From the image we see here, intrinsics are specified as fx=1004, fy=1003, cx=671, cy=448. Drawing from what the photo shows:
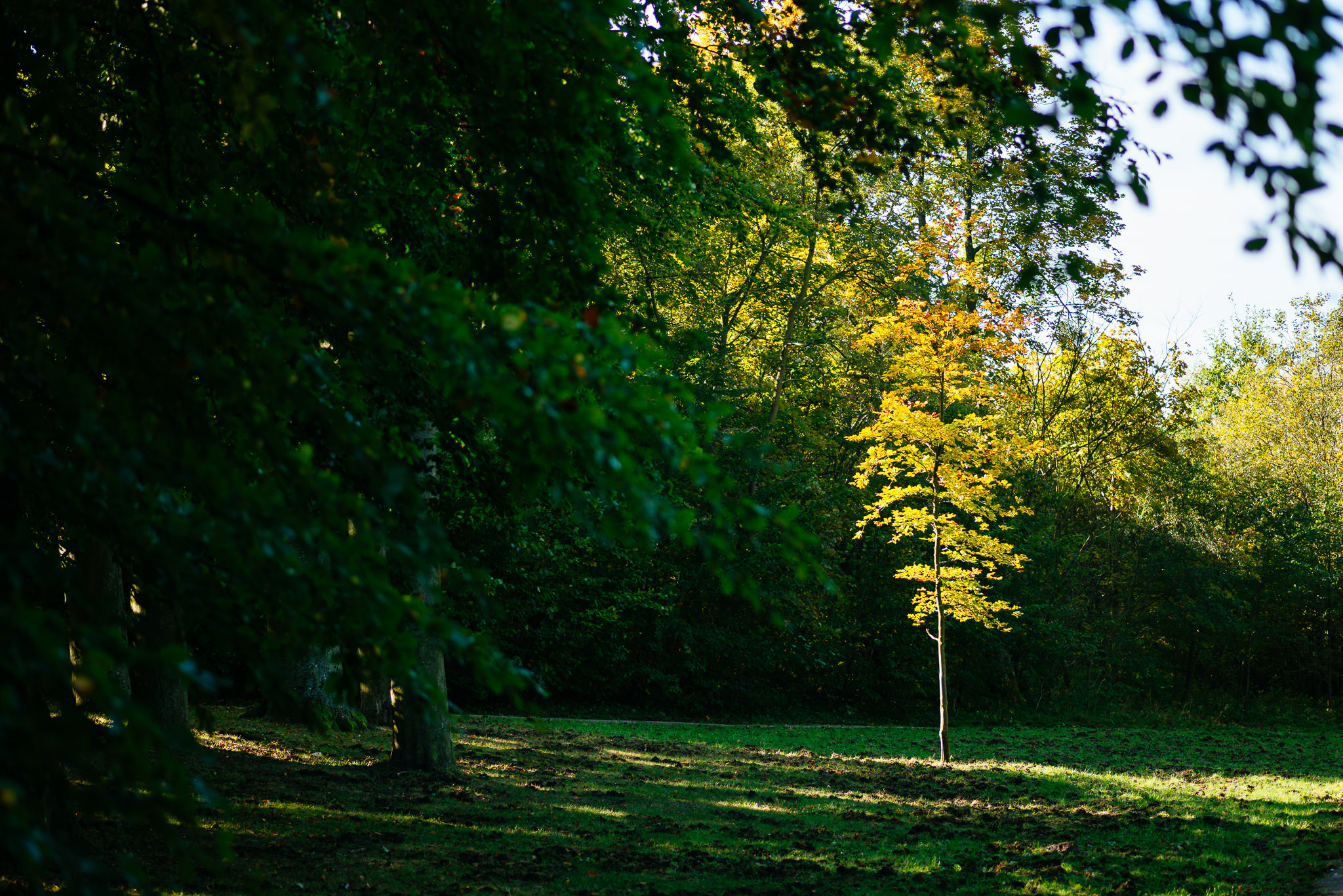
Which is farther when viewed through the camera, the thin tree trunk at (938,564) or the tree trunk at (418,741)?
the thin tree trunk at (938,564)

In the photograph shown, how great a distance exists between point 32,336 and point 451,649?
1.37 metres

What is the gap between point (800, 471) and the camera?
781 inches

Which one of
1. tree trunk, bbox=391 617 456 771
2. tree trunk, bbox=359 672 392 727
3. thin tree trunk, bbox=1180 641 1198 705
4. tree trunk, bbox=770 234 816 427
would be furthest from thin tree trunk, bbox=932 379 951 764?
thin tree trunk, bbox=1180 641 1198 705

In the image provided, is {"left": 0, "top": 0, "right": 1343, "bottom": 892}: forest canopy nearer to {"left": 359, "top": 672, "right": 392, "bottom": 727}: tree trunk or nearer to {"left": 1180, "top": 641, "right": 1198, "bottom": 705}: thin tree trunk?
{"left": 359, "top": 672, "right": 392, "bottom": 727}: tree trunk

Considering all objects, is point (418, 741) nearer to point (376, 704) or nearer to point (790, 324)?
point (376, 704)

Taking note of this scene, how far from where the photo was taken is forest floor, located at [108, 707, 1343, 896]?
6.19m

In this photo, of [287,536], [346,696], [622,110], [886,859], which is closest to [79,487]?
[287,536]

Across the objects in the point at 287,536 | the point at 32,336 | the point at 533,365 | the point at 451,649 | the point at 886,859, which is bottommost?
the point at 886,859

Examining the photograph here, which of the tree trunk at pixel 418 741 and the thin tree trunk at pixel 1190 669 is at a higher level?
the tree trunk at pixel 418 741

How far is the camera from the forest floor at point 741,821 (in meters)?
6.19

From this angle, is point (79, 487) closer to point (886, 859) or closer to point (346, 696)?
point (346, 696)

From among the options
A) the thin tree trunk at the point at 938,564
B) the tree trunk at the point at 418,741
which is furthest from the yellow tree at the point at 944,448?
the tree trunk at the point at 418,741

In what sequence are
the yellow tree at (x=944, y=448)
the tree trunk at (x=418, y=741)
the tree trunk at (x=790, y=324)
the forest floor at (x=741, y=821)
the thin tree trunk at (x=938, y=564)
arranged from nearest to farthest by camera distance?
the forest floor at (x=741, y=821)
the tree trunk at (x=418, y=741)
the yellow tree at (x=944, y=448)
the thin tree trunk at (x=938, y=564)
the tree trunk at (x=790, y=324)

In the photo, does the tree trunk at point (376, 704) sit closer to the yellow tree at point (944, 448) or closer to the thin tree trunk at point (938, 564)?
the yellow tree at point (944, 448)
